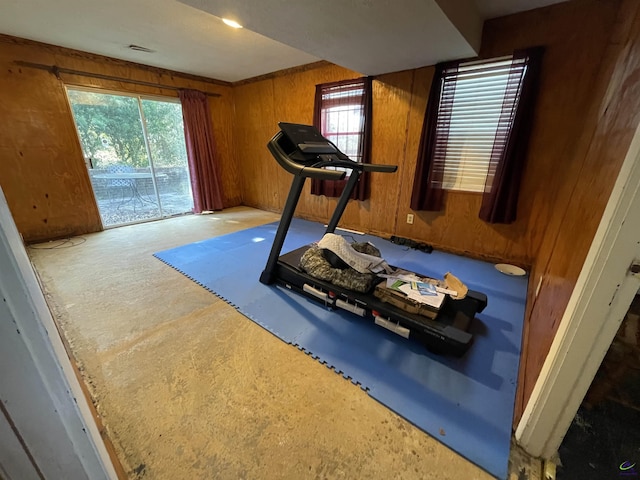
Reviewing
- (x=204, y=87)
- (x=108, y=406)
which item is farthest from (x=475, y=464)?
(x=204, y=87)

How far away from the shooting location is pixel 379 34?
6.81 ft

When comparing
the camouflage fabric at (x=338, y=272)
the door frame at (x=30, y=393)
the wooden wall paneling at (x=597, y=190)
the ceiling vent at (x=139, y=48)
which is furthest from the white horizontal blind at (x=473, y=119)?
the ceiling vent at (x=139, y=48)

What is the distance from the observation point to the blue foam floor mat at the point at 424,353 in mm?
1232

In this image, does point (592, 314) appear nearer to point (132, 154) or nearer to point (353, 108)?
point (353, 108)

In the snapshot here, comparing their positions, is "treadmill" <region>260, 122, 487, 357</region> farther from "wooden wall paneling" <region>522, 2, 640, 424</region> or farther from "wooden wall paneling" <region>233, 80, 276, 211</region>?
"wooden wall paneling" <region>233, 80, 276, 211</region>

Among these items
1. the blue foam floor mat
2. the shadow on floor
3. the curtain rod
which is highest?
the curtain rod

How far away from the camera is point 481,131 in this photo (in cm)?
268

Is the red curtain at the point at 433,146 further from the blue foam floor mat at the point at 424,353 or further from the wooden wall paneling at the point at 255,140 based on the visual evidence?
the wooden wall paneling at the point at 255,140

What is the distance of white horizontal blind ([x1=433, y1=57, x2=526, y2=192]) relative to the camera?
246cm

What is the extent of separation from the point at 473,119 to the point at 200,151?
4.21 meters

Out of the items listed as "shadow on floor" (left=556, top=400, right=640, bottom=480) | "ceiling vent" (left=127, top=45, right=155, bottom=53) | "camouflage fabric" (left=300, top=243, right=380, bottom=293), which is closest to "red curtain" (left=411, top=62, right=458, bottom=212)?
"camouflage fabric" (left=300, top=243, right=380, bottom=293)

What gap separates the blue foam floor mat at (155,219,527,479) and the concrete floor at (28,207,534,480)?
88mm

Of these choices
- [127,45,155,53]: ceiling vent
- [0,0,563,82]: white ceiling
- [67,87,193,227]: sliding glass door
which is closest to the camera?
[0,0,563,82]: white ceiling

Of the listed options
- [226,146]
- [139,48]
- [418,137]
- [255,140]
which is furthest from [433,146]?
[226,146]
